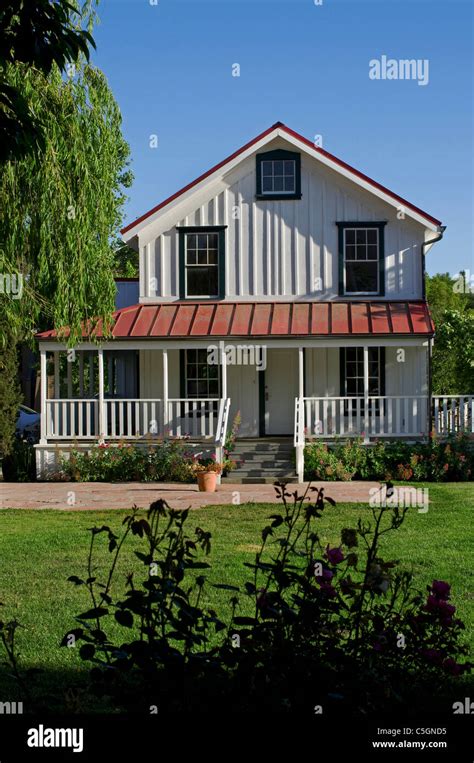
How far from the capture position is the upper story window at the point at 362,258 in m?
22.6

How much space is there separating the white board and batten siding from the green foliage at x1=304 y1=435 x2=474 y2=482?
4339mm

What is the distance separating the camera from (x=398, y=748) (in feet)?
12.9

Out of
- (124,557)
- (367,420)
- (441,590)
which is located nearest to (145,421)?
(367,420)

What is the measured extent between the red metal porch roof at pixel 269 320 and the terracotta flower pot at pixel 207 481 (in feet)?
14.3

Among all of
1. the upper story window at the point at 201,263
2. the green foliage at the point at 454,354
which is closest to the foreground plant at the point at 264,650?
the upper story window at the point at 201,263

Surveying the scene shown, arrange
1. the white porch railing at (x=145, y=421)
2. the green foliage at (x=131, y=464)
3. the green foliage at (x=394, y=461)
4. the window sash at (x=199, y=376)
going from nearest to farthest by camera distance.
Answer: the green foliage at (x=394, y=461) < the green foliage at (x=131, y=464) < the white porch railing at (x=145, y=421) < the window sash at (x=199, y=376)

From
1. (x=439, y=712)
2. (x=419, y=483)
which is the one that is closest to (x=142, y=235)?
(x=419, y=483)

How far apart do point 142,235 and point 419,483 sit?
9.41 m

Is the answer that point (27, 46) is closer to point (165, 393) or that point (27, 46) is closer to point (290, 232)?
point (165, 393)

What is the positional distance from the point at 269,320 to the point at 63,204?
6447 mm

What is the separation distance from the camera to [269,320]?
21750 mm

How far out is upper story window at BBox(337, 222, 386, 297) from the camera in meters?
22.6
